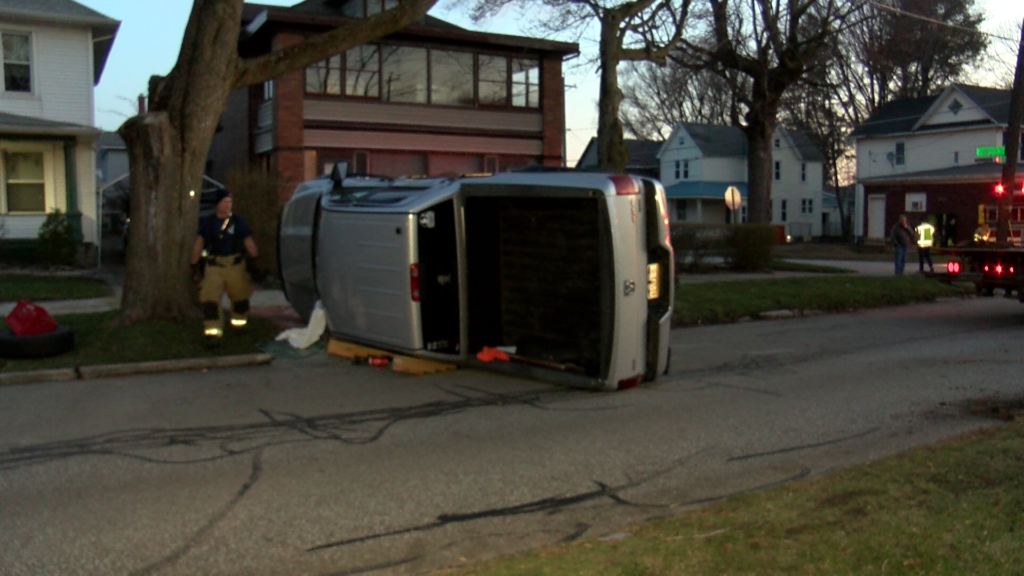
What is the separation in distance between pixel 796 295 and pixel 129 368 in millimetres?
12135

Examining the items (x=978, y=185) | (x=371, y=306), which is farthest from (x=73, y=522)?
(x=978, y=185)

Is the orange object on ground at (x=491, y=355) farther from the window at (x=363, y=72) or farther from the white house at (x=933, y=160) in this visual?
the white house at (x=933, y=160)

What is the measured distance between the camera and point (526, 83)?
30844 mm

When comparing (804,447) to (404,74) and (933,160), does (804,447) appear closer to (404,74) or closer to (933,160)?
(404,74)

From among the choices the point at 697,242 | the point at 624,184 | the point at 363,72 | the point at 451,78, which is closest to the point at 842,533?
the point at 624,184

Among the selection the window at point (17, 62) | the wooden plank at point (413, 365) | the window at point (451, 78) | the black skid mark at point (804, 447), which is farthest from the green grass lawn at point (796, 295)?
the window at point (17, 62)

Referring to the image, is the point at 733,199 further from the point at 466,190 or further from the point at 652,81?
the point at 652,81

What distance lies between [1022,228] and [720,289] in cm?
574

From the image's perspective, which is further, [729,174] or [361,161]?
[729,174]

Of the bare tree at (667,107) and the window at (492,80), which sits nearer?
the window at (492,80)

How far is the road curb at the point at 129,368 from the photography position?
9969mm

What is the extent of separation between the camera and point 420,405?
30.0 feet

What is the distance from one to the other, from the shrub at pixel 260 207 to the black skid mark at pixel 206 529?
1158cm

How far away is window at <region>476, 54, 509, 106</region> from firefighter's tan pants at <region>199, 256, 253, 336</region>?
64.1 feet
